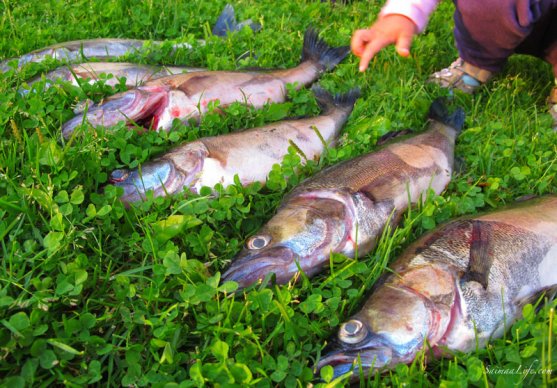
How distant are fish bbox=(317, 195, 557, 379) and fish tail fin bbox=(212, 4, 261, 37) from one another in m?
2.98

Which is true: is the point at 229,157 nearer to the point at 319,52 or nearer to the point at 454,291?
the point at 454,291

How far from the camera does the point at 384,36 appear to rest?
9.98 ft

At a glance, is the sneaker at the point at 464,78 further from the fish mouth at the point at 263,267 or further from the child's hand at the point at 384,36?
the fish mouth at the point at 263,267

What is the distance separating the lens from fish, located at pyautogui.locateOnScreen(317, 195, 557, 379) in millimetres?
2014

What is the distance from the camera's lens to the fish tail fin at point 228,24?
16.1 feet

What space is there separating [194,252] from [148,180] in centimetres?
57

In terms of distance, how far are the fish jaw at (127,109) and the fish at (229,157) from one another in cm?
54

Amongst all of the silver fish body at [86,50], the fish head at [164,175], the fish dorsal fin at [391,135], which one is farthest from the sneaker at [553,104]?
the silver fish body at [86,50]

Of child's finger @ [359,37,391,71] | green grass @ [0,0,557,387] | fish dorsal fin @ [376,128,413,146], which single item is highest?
child's finger @ [359,37,391,71]

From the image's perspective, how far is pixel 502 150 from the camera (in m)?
3.47

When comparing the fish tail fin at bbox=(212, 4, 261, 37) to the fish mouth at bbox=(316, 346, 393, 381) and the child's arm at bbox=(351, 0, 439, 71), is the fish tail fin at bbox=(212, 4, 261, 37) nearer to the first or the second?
the child's arm at bbox=(351, 0, 439, 71)

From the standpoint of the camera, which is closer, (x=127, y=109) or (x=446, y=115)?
(x=127, y=109)

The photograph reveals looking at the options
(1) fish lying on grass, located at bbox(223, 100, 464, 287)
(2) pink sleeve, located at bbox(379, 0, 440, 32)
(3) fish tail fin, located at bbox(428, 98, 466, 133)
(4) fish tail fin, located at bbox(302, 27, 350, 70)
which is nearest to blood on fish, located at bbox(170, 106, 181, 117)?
(1) fish lying on grass, located at bbox(223, 100, 464, 287)

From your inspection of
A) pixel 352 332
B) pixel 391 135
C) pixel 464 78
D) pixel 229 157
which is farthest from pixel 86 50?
pixel 352 332
